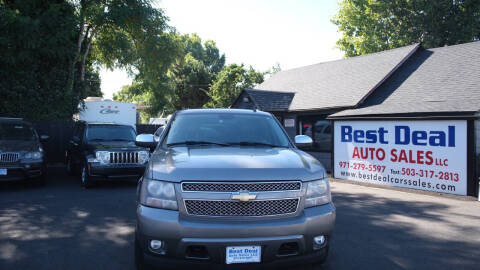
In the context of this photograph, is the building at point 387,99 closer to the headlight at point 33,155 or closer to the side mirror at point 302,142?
the side mirror at point 302,142

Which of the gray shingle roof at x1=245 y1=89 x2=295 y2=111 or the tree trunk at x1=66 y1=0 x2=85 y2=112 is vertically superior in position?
Result: the tree trunk at x1=66 y1=0 x2=85 y2=112

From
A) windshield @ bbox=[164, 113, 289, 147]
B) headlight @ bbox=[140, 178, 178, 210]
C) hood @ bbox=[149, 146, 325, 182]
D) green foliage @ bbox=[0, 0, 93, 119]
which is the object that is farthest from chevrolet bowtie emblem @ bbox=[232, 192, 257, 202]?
green foliage @ bbox=[0, 0, 93, 119]

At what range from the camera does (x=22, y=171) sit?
9664mm

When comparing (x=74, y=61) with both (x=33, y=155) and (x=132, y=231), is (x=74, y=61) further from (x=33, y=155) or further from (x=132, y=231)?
(x=132, y=231)

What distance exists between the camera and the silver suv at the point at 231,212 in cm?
326

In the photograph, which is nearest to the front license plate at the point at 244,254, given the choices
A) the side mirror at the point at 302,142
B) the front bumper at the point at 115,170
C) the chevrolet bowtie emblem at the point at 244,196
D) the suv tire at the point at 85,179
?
the chevrolet bowtie emblem at the point at 244,196

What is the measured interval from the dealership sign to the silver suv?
8102 millimetres

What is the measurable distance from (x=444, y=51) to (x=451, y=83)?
14.9ft

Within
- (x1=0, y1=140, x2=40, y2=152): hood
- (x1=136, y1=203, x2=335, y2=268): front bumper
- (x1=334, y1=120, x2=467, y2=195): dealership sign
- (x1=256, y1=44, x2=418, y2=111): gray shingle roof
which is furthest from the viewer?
(x1=256, y1=44, x2=418, y2=111): gray shingle roof

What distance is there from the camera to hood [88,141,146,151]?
10084mm

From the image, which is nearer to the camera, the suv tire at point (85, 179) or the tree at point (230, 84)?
the suv tire at point (85, 179)

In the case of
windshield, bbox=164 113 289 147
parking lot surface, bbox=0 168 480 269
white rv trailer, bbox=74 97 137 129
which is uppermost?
white rv trailer, bbox=74 97 137 129

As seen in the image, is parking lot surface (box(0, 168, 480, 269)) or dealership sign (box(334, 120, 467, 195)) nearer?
parking lot surface (box(0, 168, 480, 269))

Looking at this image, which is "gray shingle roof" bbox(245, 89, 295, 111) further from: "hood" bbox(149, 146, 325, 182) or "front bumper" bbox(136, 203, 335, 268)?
"front bumper" bbox(136, 203, 335, 268)
